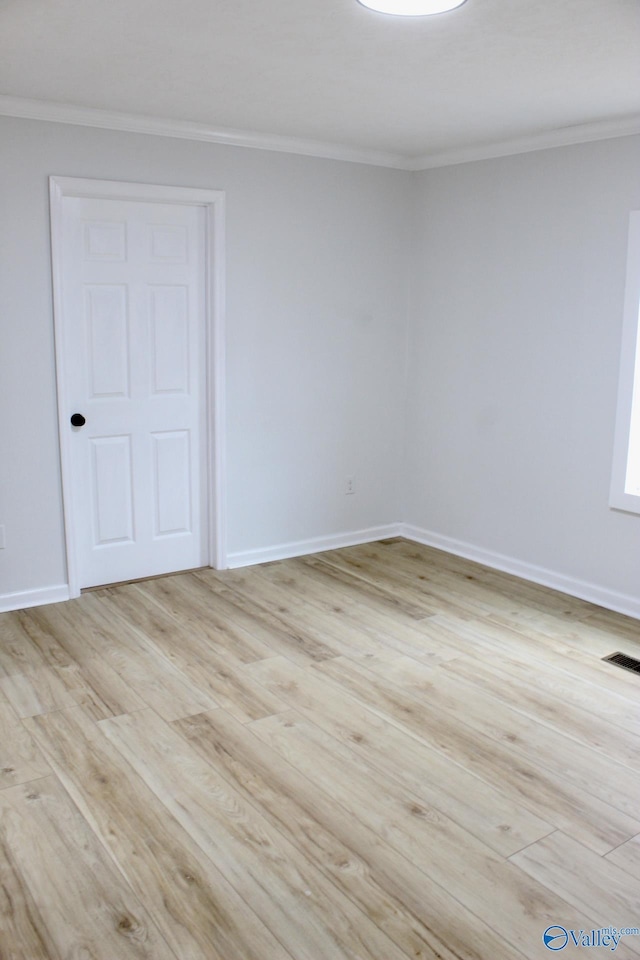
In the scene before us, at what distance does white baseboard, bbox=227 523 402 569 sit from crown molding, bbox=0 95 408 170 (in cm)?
223

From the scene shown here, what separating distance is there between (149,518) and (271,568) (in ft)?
2.52

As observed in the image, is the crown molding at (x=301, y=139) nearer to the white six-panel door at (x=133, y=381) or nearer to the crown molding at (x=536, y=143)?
the crown molding at (x=536, y=143)

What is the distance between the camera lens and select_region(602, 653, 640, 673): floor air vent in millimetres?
3519

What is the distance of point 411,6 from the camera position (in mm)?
2268

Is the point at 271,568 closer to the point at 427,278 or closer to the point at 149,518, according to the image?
the point at 149,518

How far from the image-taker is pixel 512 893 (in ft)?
7.09

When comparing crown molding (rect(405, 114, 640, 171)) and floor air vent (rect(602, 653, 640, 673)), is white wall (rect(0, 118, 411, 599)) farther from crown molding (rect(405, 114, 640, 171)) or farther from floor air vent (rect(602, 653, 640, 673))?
floor air vent (rect(602, 653, 640, 673))

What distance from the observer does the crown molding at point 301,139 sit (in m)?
3.71

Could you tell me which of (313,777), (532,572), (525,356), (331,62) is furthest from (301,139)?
(313,777)

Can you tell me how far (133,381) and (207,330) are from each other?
1.63ft

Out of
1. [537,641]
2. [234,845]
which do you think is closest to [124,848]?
[234,845]

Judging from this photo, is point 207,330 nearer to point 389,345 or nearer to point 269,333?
point 269,333

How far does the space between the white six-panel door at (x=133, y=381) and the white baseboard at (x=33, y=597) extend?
17 cm

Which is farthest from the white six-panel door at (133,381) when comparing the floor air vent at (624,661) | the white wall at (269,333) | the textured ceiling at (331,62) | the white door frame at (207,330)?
the floor air vent at (624,661)
